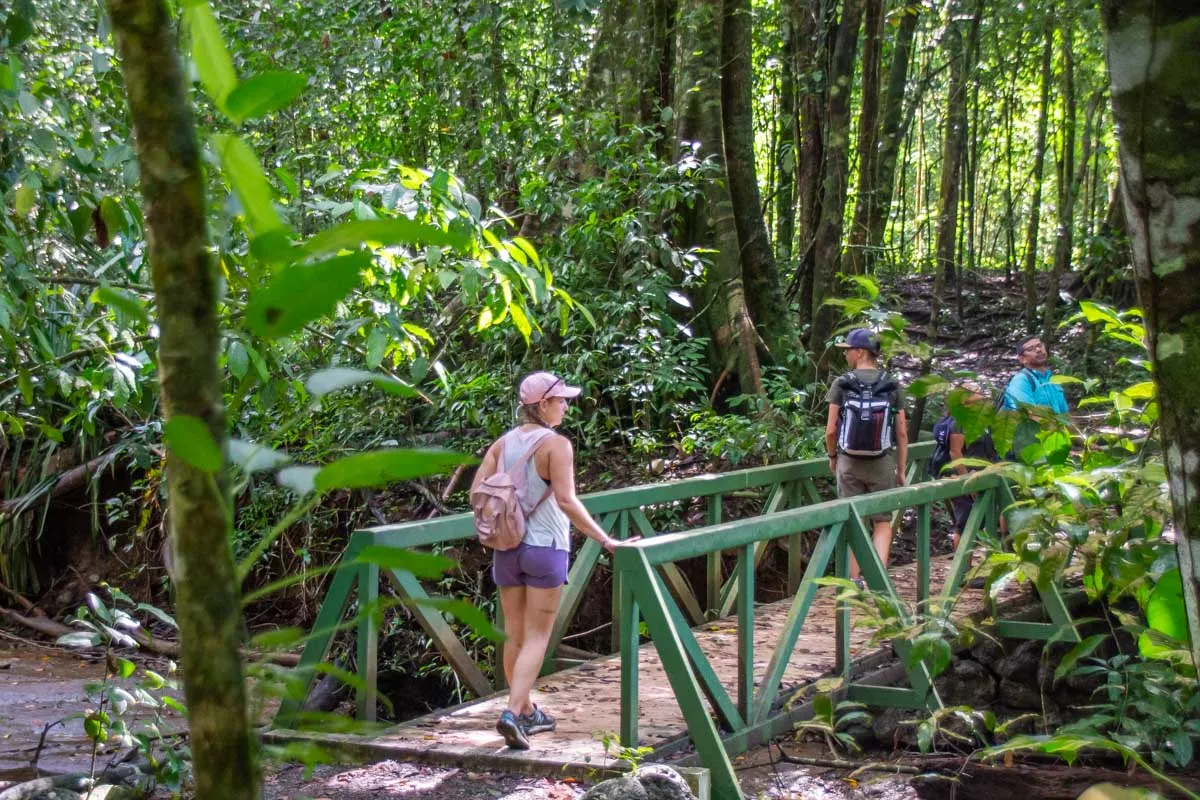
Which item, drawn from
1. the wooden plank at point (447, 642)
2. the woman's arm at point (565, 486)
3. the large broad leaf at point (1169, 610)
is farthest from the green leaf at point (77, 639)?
the large broad leaf at point (1169, 610)

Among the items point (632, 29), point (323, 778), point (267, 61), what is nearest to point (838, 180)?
point (632, 29)

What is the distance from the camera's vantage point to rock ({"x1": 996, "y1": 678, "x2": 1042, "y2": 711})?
7.23 m

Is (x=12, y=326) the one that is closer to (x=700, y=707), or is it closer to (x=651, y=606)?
(x=651, y=606)

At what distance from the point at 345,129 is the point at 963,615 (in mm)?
7221

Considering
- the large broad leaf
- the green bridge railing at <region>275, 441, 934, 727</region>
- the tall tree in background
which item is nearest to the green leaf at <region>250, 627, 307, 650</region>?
the large broad leaf

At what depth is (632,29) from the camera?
11.1 metres

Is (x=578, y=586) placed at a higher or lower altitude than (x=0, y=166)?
lower

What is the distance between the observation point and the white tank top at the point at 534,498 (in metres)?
4.79

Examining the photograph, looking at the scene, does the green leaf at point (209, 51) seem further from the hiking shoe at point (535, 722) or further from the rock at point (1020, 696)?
the rock at point (1020, 696)

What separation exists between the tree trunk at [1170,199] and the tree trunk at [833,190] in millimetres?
9190

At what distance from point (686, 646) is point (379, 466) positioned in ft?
13.4

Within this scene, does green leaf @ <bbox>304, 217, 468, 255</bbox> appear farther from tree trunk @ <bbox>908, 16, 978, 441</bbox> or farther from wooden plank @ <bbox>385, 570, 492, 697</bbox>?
tree trunk @ <bbox>908, 16, 978, 441</bbox>

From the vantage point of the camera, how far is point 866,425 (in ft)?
22.4

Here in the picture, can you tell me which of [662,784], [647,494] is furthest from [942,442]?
[662,784]
